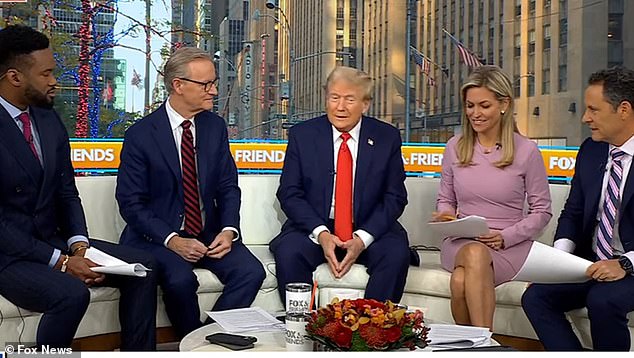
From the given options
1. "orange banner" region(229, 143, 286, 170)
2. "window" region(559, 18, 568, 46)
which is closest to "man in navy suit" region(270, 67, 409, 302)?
"orange banner" region(229, 143, 286, 170)

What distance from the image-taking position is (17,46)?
2.94m

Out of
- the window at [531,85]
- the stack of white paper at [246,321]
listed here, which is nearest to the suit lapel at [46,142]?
the stack of white paper at [246,321]

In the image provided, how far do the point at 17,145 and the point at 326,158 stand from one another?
1303 millimetres

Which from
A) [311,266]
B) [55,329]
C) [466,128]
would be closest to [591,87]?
[466,128]

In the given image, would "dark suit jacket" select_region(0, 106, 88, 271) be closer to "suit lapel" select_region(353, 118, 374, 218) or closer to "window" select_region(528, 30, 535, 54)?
"suit lapel" select_region(353, 118, 374, 218)

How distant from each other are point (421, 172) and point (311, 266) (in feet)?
6.05

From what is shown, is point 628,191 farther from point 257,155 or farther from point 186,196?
point 257,155

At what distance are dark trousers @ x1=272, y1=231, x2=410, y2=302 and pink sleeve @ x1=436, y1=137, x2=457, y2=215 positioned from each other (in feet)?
0.84

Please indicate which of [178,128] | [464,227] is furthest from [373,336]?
[178,128]

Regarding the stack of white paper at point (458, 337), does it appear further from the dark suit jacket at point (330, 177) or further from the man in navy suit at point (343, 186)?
the dark suit jacket at point (330, 177)

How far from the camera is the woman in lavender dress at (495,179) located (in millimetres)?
3250

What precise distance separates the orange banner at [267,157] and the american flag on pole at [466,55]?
597 mm

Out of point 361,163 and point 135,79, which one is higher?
point 135,79

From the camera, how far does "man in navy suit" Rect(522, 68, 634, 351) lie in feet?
9.10
